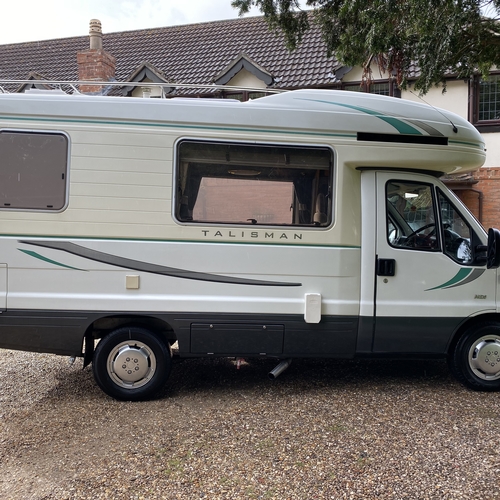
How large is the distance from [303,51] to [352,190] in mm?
10810

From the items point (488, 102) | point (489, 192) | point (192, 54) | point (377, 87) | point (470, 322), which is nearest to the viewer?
point (470, 322)

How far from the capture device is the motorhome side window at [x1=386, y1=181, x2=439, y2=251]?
5.15 m

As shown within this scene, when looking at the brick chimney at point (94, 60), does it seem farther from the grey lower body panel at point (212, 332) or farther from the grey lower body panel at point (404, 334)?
the grey lower body panel at point (404, 334)

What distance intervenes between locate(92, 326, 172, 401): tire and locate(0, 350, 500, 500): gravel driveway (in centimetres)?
14

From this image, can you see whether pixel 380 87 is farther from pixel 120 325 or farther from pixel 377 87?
pixel 120 325

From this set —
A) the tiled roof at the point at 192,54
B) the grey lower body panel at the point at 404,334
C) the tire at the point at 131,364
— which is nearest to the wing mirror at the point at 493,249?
the grey lower body panel at the point at 404,334

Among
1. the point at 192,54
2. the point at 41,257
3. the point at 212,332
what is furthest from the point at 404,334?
the point at 192,54

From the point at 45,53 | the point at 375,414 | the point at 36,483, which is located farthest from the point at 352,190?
the point at 45,53

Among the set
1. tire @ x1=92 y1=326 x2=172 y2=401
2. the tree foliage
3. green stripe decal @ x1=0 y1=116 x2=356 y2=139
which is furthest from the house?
tire @ x1=92 y1=326 x2=172 y2=401

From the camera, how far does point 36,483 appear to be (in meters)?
3.51

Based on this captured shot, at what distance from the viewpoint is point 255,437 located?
418 cm

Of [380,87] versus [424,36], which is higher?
[380,87]

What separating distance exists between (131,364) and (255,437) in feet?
4.76

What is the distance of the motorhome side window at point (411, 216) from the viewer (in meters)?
5.15
